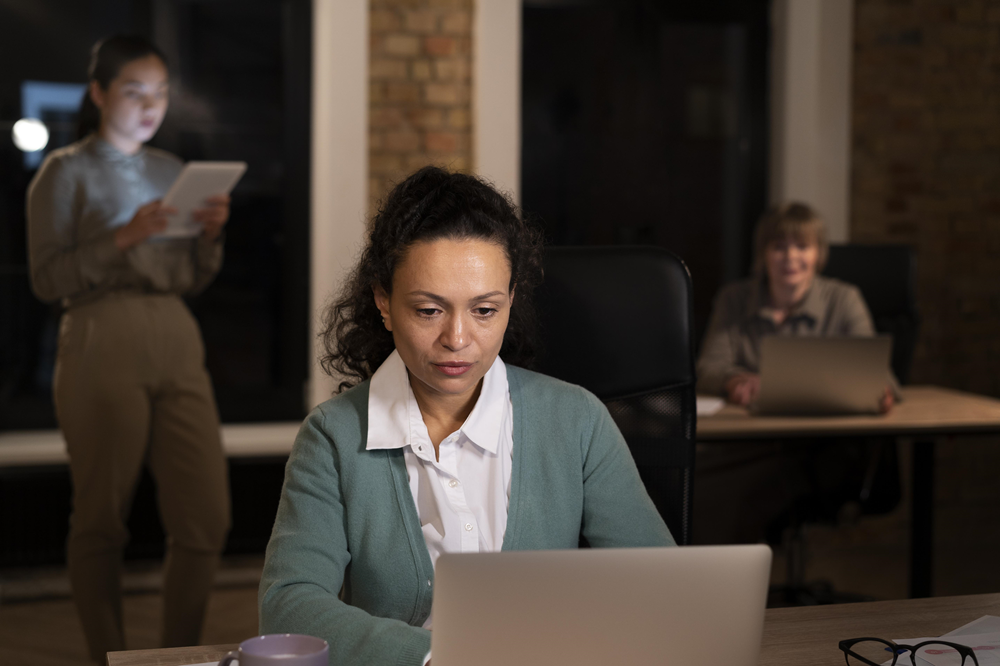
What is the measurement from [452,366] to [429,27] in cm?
253

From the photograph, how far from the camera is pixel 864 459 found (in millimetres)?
2785

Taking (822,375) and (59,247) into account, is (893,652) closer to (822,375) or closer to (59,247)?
→ (822,375)

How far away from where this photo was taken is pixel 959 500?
13.0 feet

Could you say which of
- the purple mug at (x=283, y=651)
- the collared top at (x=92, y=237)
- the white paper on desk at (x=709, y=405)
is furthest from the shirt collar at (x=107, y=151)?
the purple mug at (x=283, y=651)

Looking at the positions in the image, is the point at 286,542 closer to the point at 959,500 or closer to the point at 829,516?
the point at 829,516

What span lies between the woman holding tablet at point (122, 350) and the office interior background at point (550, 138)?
2.57 feet

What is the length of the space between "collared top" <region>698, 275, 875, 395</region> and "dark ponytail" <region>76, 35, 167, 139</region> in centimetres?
176

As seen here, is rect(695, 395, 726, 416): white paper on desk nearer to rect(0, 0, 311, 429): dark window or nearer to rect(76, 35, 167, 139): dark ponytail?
rect(0, 0, 311, 429): dark window

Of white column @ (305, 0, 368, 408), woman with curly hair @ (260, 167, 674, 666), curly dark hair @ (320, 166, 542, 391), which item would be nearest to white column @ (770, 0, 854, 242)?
white column @ (305, 0, 368, 408)

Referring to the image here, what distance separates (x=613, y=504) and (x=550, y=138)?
8.54 ft

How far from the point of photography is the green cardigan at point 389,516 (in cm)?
107

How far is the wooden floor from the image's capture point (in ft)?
9.45

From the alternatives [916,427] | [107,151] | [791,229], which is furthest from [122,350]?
[916,427]

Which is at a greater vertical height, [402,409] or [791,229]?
[791,229]
